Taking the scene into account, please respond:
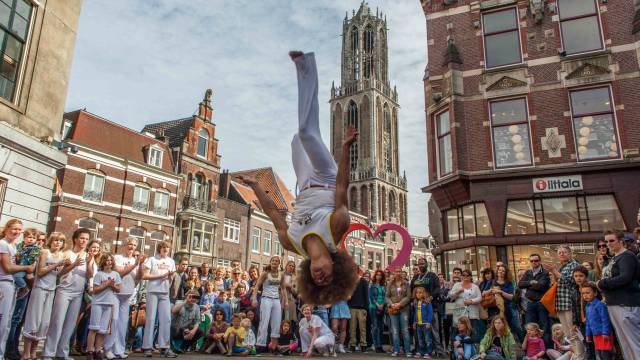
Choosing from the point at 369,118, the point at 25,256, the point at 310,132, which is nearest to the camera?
the point at 310,132

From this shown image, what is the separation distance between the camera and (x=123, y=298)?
7621mm

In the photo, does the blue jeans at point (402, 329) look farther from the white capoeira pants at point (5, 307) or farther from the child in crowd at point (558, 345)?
the white capoeira pants at point (5, 307)

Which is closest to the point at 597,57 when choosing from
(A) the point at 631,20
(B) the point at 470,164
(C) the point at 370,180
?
(A) the point at 631,20

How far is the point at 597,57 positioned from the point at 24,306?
51.9 feet

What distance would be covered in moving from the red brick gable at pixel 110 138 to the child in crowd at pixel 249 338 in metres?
19.6

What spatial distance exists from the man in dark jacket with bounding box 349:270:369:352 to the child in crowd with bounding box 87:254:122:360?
496 centimetres

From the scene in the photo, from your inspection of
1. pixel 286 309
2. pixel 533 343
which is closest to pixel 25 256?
pixel 286 309

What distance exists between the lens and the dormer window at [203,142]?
31.4 metres

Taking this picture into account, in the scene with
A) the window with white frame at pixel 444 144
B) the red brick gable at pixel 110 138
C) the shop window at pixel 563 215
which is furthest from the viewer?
the red brick gable at pixel 110 138

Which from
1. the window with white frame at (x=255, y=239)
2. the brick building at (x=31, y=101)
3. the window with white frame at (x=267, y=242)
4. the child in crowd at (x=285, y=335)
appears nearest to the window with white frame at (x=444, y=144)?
the child in crowd at (x=285, y=335)

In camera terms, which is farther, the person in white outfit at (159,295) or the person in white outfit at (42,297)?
the person in white outfit at (159,295)

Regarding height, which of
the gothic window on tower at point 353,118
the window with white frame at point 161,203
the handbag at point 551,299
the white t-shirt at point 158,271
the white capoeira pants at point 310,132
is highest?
the gothic window on tower at point 353,118

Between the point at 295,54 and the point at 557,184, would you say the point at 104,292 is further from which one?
the point at 557,184

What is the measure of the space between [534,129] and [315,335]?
9.81 metres
